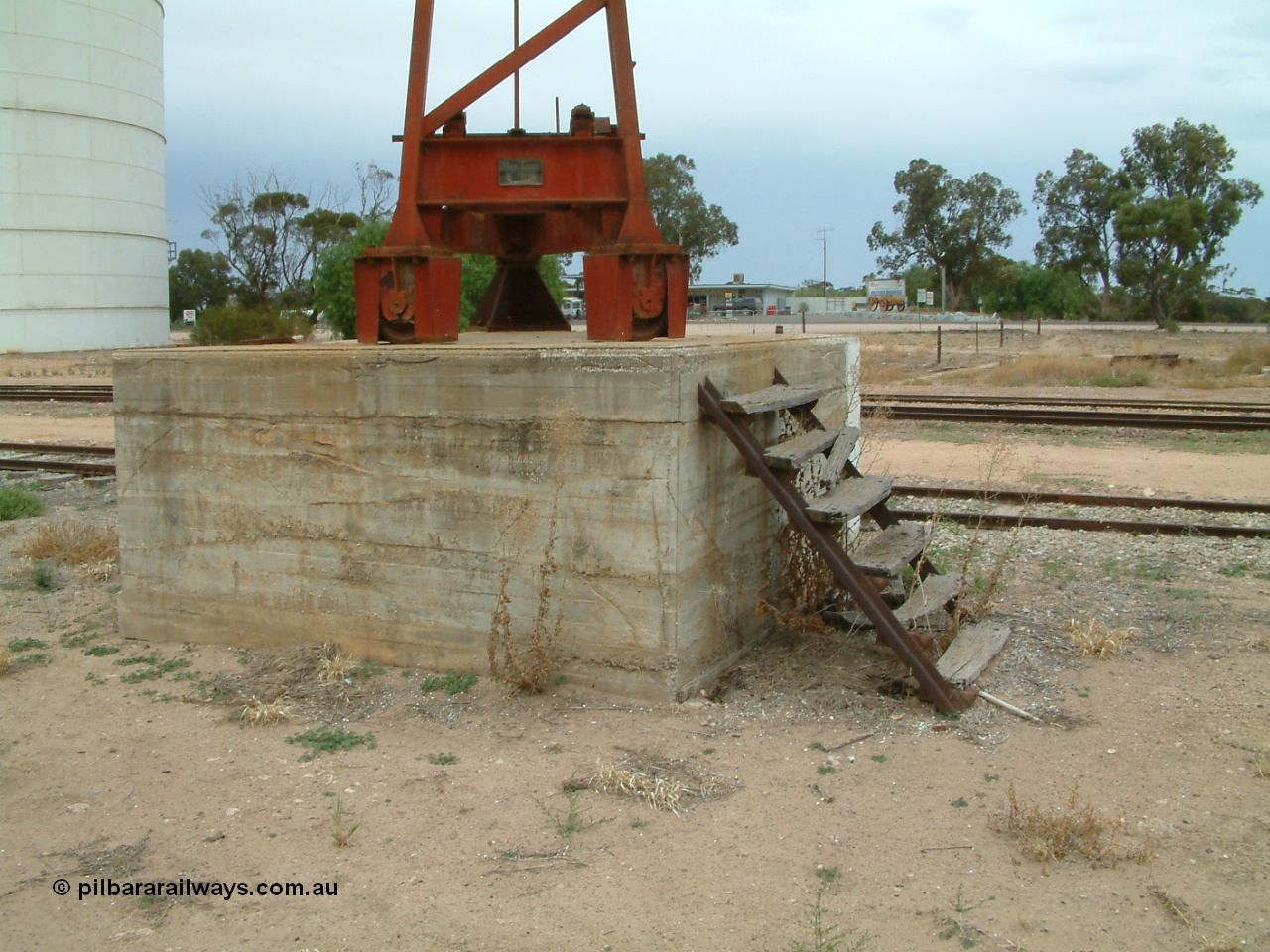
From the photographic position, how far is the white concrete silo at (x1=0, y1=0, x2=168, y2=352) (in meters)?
42.6

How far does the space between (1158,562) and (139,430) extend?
622cm

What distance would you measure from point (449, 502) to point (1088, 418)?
37.0ft

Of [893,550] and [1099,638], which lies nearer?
[893,550]

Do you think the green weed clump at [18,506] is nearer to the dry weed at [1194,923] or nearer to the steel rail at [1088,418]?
the steel rail at [1088,418]

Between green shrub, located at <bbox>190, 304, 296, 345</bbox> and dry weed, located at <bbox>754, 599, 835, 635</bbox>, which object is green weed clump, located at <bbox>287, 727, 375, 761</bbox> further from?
green shrub, located at <bbox>190, 304, 296, 345</bbox>

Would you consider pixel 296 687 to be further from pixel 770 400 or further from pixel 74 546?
pixel 74 546

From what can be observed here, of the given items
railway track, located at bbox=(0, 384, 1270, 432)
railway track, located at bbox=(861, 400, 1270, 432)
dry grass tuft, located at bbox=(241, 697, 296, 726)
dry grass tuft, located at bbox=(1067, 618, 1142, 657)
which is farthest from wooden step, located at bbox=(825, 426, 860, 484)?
railway track, located at bbox=(861, 400, 1270, 432)

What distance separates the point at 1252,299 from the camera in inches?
2803

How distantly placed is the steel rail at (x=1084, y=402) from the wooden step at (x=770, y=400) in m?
11.4

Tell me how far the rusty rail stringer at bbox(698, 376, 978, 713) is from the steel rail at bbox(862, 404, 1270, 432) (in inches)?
335

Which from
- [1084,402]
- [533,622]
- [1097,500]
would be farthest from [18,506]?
[1084,402]

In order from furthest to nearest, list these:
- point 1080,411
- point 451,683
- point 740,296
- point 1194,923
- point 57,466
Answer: point 740,296, point 1080,411, point 57,466, point 451,683, point 1194,923

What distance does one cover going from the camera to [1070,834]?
11.5 ft

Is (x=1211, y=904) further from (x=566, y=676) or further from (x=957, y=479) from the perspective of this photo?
(x=957, y=479)
